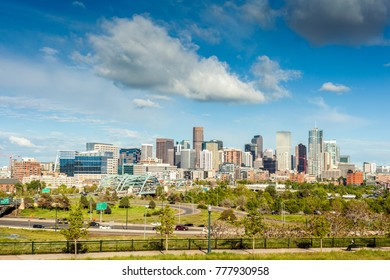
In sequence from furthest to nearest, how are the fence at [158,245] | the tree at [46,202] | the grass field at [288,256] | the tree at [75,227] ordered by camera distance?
the tree at [46,202], the tree at [75,227], the fence at [158,245], the grass field at [288,256]

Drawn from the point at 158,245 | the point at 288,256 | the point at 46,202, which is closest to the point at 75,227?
the point at 158,245

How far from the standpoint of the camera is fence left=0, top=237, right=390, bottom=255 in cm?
3197

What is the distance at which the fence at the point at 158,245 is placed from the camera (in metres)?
32.0

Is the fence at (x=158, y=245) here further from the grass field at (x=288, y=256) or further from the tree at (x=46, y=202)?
the tree at (x=46, y=202)

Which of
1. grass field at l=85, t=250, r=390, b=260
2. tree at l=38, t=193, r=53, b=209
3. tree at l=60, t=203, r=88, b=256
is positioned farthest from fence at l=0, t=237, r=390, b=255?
tree at l=38, t=193, r=53, b=209

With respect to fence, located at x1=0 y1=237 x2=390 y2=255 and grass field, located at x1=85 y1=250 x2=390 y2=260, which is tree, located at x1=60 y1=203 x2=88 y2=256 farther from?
grass field, located at x1=85 y1=250 x2=390 y2=260

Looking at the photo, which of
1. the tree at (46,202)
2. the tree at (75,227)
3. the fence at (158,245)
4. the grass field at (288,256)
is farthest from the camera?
the tree at (46,202)

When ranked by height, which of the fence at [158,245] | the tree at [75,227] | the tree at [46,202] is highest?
the tree at [75,227]

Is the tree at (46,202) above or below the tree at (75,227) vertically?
below

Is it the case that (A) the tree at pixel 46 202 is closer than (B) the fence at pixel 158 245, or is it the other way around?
(B) the fence at pixel 158 245

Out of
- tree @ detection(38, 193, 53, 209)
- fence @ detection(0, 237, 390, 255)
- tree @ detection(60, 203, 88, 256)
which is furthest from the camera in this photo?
tree @ detection(38, 193, 53, 209)


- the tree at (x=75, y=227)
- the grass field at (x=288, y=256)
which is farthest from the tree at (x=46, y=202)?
the grass field at (x=288, y=256)
